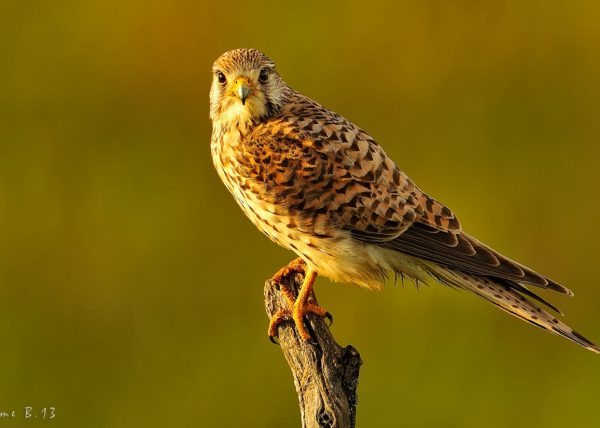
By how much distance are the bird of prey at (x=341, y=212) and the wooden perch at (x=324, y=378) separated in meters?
0.15

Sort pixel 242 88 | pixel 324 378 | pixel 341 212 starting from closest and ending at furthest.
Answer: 1. pixel 324 378
2. pixel 341 212
3. pixel 242 88

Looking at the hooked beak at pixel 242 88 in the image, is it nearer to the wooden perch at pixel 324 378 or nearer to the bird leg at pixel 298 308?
the bird leg at pixel 298 308

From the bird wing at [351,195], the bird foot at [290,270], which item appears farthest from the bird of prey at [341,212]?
the bird foot at [290,270]

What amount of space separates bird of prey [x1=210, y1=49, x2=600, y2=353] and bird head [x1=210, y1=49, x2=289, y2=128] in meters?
0.01

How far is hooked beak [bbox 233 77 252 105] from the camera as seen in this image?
5703 mm

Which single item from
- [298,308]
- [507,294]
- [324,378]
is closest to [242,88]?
[298,308]

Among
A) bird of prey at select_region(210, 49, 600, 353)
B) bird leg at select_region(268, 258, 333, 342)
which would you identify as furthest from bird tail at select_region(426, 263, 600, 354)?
bird leg at select_region(268, 258, 333, 342)

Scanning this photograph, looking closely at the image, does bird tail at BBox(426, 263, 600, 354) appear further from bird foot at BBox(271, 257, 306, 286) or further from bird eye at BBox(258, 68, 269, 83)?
bird eye at BBox(258, 68, 269, 83)

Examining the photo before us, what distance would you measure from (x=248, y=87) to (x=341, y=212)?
2.60 feet

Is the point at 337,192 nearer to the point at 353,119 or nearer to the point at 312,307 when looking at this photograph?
the point at 312,307

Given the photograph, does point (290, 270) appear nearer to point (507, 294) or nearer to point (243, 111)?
point (243, 111)

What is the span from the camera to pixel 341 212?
18.4 feet

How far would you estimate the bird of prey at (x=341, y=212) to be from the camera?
5543 mm

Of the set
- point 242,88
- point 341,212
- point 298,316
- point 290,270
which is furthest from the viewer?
point 290,270
